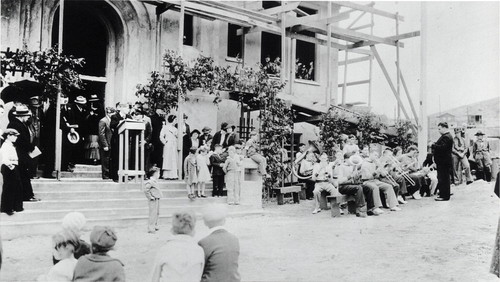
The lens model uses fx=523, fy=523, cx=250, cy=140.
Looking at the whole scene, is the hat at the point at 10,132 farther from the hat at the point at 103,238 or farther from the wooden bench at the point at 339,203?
the wooden bench at the point at 339,203

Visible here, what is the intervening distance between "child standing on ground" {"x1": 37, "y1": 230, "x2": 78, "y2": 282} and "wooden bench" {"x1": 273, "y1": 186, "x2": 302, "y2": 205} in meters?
9.56

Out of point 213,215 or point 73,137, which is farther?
point 73,137

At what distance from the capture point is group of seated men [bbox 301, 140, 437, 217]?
11250mm

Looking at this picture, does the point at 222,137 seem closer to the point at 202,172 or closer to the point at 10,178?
the point at 202,172

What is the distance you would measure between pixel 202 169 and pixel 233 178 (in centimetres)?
75

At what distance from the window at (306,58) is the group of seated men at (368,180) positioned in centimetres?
687

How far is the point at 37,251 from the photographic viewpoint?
723 cm

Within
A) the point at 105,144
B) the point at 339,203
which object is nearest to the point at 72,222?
the point at 105,144

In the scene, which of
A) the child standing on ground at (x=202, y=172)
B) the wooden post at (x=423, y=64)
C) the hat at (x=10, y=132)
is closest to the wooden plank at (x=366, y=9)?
the wooden post at (x=423, y=64)

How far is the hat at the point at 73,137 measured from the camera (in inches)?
437

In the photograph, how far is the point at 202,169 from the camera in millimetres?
11203

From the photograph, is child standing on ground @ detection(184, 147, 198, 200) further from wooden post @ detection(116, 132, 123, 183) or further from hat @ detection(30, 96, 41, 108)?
hat @ detection(30, 96, 41, 108)

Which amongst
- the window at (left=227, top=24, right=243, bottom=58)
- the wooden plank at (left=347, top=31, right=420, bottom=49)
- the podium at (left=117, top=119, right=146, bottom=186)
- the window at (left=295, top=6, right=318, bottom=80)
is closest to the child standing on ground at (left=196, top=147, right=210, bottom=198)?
the podium at (left=117, top=119, right=146, bottom=186)

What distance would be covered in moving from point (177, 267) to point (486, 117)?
42.7 feet
